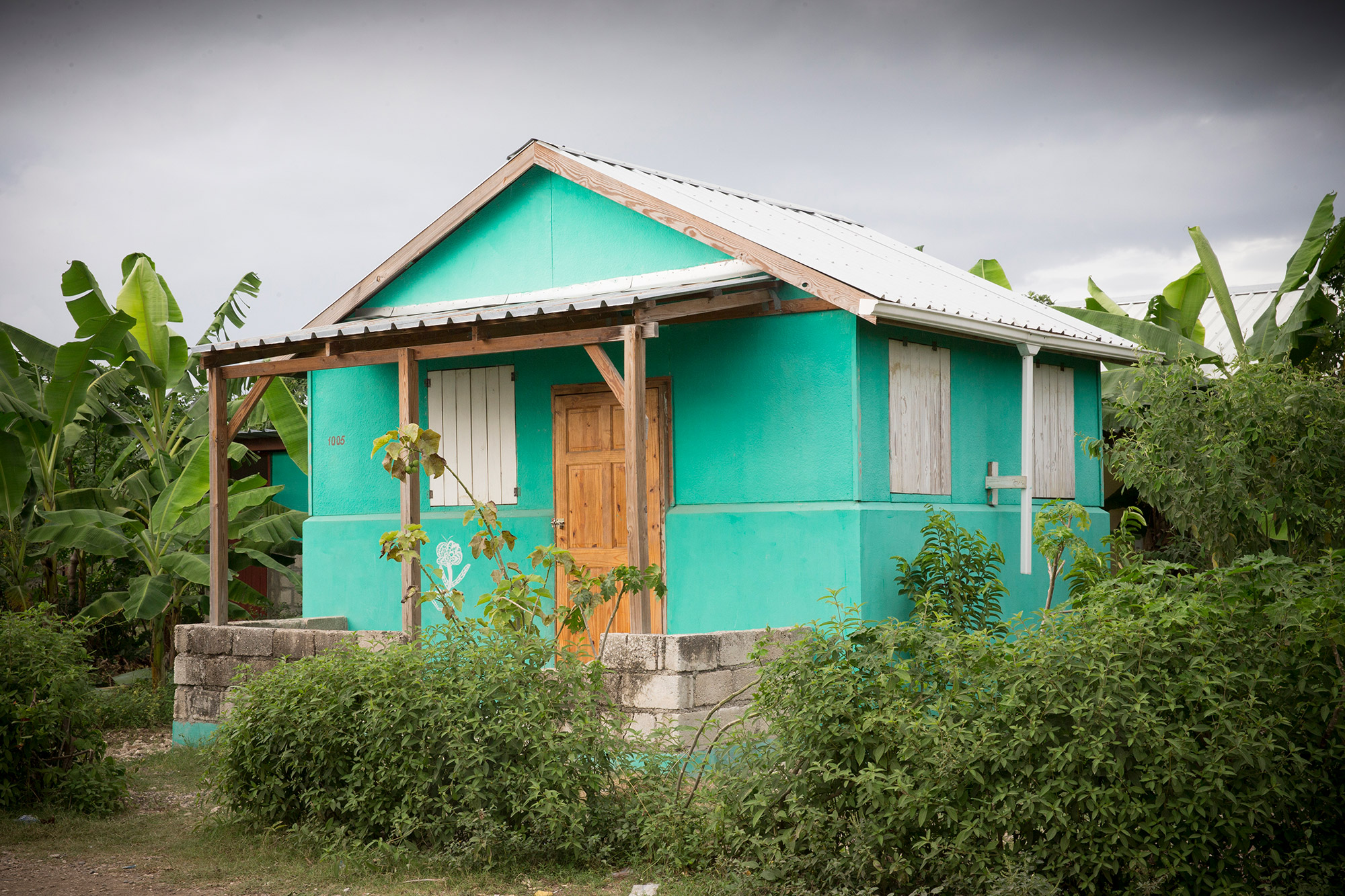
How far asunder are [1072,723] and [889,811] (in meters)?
0.80

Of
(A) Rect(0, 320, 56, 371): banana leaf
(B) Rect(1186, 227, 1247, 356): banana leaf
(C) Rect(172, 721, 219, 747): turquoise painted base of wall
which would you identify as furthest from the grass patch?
(B) Rect(1186, 227, 1247, 356): banana leaf

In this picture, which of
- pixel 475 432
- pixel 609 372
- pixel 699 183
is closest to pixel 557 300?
pixel 609 372

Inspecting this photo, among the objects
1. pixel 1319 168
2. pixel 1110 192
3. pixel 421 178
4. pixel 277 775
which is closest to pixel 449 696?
pixel 277 775

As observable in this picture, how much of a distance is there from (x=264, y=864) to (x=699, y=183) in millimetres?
7509

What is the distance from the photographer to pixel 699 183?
11281mm

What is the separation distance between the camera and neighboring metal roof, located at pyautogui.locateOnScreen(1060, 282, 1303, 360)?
18.5 meters

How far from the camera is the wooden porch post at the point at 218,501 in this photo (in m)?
10.2

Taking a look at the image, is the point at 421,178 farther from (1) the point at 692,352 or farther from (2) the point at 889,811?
(2) the point at 889,811

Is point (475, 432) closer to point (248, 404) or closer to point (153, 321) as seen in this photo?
A: point (248, 404)

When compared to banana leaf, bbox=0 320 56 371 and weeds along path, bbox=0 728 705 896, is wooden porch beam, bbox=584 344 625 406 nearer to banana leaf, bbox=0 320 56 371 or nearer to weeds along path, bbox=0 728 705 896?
weeds along path, bbox=0 728 705 896

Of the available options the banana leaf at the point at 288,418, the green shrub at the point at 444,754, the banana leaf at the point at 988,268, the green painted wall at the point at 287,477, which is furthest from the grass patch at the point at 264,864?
the banana leaf at the point at 988,268

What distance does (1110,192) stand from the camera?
17.0 metres

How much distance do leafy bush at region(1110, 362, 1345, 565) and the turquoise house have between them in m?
2.25

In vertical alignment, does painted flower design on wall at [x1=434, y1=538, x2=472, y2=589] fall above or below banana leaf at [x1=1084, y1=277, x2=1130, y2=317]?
below
